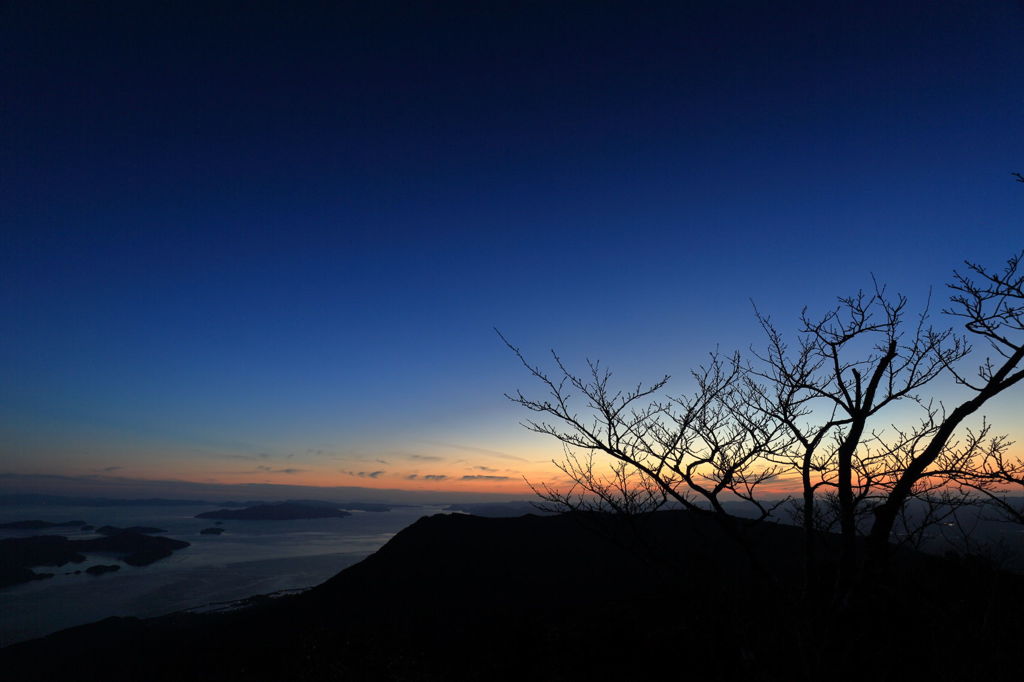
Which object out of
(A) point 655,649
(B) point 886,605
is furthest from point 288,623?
(B) point 886,605

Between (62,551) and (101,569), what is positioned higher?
(101,569)

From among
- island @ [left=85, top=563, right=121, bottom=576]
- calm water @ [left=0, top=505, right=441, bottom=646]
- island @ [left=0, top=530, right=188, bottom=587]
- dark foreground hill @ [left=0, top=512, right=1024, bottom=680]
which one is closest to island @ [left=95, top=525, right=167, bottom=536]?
island @ [left=0, top=530, right=188, bottom=587]

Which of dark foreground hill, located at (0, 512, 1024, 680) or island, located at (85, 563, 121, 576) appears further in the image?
island, located at (85, 563, 121, 576)

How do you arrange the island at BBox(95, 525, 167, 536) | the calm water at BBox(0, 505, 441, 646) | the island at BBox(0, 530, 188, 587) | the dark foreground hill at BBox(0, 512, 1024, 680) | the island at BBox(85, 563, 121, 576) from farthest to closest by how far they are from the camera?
1. the island at BBox(95, 525, 167, 536)
2. the island at BBox(0, 530, 188, 587)
3. the island at BBox(85, 563, 121, 576)
4. the calm water at BBox(0, 505, 441, 646)
5. the dark foreground hill at BBox(0, 512, 1024, 680)

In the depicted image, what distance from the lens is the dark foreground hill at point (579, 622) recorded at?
15.6ft

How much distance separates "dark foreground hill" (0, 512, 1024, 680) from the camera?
4762mm

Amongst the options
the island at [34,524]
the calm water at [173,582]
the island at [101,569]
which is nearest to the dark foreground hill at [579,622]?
the calm water at [173,582]

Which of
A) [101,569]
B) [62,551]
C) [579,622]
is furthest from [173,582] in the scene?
[579,622]

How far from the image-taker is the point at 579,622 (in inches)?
618

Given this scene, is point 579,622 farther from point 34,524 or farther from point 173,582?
point 34,524

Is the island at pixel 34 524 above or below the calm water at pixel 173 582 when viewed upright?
below

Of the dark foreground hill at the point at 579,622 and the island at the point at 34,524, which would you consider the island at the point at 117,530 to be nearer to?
the island at the point at 34,524

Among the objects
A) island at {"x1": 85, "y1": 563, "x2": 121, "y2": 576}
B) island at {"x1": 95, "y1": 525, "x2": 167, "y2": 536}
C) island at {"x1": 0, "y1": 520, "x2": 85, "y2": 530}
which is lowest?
island at {"x1": 0, "y1": 520, "x2": 85, "y2": 530}

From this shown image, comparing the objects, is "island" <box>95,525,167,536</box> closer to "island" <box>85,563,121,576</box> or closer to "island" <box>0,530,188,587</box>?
"island" <box>0,530,188,587</box>
